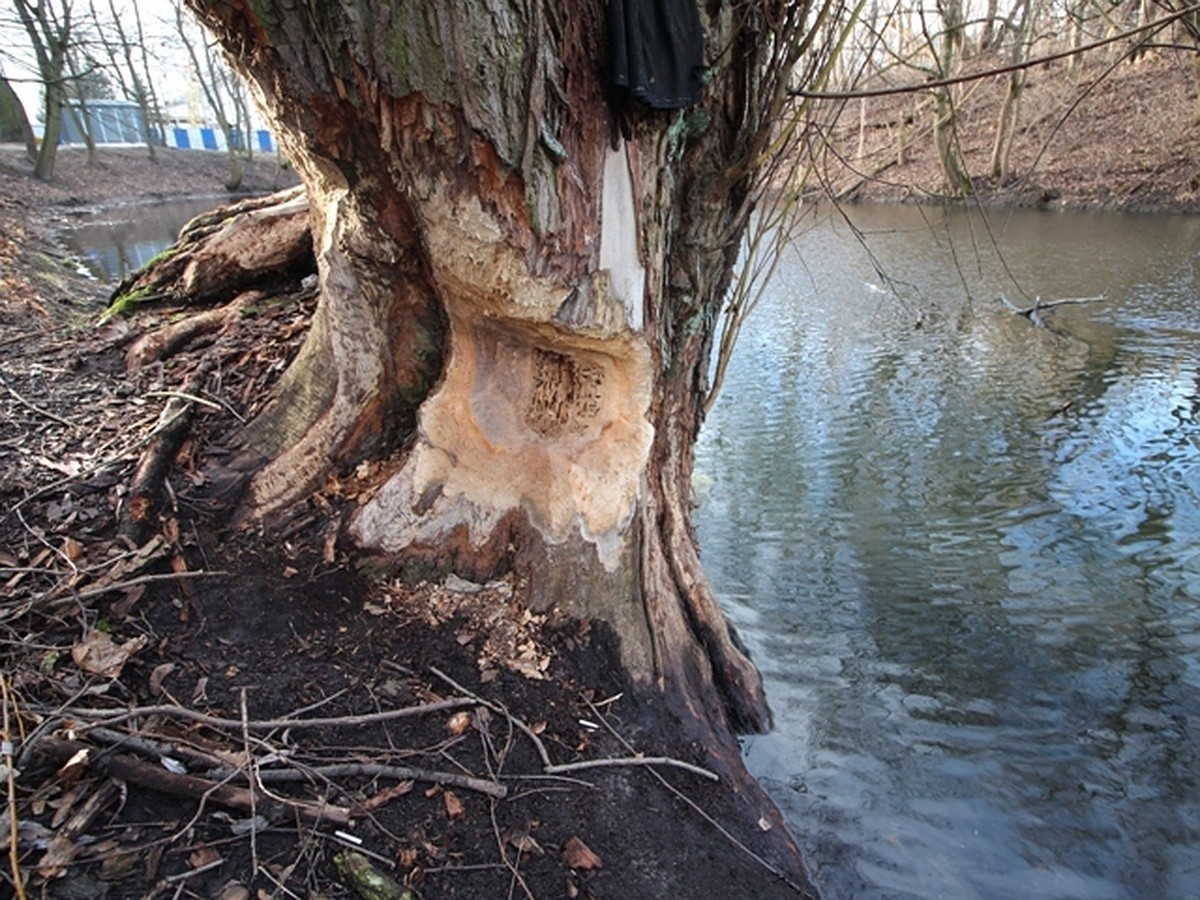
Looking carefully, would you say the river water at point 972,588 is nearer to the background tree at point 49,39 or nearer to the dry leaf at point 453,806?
the dry leaf at point 453,806

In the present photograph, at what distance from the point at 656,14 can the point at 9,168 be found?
1016 inches

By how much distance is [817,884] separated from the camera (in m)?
2.72

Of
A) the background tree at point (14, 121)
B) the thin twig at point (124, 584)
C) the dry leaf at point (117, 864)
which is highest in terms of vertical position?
the background tree at point (14, 121)

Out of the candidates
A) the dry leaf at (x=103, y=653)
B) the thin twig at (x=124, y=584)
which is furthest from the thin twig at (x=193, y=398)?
the dry leaf at (x=103, y=653)

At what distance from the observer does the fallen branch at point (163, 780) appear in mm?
1826

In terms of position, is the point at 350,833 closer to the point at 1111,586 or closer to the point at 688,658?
the point at 688,658

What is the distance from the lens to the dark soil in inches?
70.7

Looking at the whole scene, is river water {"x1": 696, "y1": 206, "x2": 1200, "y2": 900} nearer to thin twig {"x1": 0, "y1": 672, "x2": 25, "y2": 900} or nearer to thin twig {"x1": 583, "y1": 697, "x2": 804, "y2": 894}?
thin twig {"x1": 583, "y1": 697, "x2": 804, "y2": 894}

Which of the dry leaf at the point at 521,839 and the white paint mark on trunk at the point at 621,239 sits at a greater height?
the white paint mark on trunk at the point at 621,239

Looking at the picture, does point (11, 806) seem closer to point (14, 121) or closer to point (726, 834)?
point (726, 834)

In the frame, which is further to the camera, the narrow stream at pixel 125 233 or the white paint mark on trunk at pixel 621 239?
the narrow stream at pixel 125 233

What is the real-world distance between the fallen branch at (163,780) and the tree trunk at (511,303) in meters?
1.03

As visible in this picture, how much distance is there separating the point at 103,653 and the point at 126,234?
18.9 m

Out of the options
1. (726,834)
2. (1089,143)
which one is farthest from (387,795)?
(1089,143)
